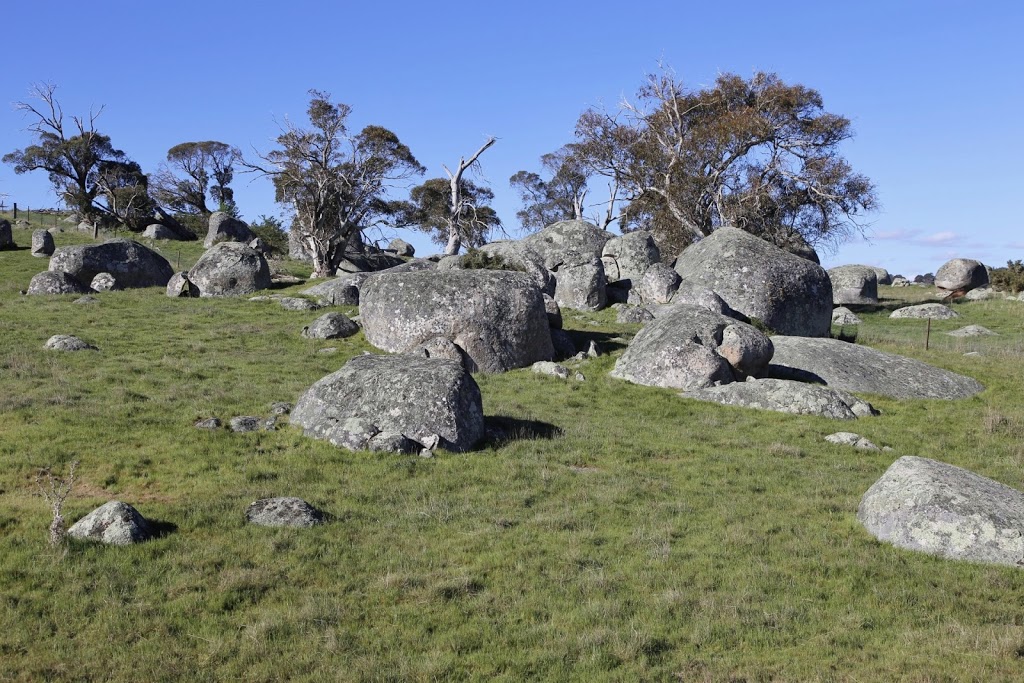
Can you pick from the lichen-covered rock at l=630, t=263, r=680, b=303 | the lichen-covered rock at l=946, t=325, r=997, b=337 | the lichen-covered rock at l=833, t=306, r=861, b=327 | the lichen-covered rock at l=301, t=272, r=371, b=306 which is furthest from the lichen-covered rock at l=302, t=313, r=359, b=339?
the lichen-covered rock at l=946, t=325, r=997, b=337

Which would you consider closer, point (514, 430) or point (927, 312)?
point (514, 430)

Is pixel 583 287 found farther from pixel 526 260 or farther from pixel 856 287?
pixel 856 287

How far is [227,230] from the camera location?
66.6 m

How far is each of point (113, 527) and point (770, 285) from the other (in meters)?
28.4

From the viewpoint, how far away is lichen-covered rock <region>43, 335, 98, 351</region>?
964 inches

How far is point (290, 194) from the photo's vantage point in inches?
2077

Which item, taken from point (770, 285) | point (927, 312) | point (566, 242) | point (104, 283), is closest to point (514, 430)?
point (770, 285)

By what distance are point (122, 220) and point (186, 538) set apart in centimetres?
6735

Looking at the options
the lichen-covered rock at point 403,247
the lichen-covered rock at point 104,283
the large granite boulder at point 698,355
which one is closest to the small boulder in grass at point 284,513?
the large granite boulder at point 698,355

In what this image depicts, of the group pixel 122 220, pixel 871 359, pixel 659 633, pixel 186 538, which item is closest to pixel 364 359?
pixel 186 538

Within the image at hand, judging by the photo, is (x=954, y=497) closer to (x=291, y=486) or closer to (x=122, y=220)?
(x=291, y=486)

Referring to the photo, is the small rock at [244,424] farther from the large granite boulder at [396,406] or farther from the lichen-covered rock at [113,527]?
the lichen-covered rock at [113,527]

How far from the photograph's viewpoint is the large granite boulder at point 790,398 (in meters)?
21.3

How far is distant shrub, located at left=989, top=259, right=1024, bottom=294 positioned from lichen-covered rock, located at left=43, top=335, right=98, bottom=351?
50.3 m
